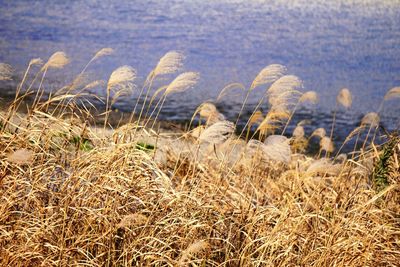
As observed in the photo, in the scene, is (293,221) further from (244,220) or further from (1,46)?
(1,46)

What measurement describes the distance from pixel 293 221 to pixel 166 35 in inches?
613

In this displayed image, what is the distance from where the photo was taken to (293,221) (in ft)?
16.1

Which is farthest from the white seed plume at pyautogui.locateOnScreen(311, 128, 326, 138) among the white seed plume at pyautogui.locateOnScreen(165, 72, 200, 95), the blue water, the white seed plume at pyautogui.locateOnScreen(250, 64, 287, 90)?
the blue water

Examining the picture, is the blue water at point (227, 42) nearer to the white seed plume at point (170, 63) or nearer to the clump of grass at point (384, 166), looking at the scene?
the clump of grass at point (384, 166)

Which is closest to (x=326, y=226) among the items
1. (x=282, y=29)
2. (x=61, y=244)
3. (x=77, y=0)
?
(x=61, y=244)

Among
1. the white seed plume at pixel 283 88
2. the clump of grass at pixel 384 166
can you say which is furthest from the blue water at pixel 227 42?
the white seed plume at pixel 283 88

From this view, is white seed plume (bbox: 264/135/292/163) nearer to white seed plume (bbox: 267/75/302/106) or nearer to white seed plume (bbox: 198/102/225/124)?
white seed plume (bbox: 267/75/302/106)

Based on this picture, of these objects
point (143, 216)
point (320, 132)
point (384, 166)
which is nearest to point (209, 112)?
point (384, 166)

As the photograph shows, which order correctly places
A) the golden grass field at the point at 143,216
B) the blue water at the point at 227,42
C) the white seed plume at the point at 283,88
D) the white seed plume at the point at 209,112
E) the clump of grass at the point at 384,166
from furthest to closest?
1. the blue water at the point at 227,42
2. the white seed plume at the point at 209,112
3. the clump of grass at the point at 384,166
4. the white seed plume at the point at 283,88
5. the golden grass field at the point at 143,216

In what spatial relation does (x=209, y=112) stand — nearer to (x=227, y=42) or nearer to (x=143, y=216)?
(x=143, y=216)

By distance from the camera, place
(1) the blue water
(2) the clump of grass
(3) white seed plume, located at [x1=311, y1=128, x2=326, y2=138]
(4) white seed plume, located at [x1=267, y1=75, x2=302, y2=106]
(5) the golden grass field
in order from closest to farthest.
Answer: (5) the golden grass field → (4) white seed plume, located at [x1=267, y1=75, x2=302, y2=106] → (2) the clump of grass → (3) white seed plume, located at [x1=311, y1=128, x2=326, y2=138] → (1) the blue water

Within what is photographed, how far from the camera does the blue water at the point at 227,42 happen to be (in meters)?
14.3

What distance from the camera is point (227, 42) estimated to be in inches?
787

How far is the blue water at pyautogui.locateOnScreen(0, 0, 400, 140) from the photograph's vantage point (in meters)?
14.3
